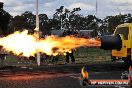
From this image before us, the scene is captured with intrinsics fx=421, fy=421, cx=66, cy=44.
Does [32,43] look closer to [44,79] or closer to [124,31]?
[124,31]

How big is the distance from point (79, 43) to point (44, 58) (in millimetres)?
9015

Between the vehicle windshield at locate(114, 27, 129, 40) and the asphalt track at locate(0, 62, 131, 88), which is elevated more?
the vehicle windshield at locate(114, 27, 129, 40)

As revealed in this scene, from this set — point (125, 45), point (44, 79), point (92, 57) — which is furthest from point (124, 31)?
point (92, 57)

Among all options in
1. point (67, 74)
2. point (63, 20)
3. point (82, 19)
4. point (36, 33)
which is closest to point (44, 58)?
point (36, 33)

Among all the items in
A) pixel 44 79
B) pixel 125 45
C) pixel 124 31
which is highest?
pixel 124 31

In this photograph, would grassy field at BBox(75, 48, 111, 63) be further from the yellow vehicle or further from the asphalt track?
the asphalt track


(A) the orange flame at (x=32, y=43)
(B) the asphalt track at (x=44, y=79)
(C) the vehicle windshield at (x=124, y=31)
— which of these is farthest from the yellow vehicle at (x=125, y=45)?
(B) the asphalt track at (x=44, y=79)

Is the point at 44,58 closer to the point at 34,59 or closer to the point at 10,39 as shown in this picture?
the point at 34,59

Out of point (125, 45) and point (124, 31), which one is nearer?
point (125, 45)

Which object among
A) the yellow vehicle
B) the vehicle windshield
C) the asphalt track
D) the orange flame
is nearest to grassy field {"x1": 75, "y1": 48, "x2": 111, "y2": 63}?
the vehicle windshield

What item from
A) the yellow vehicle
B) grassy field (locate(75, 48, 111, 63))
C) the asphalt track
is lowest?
grassy field (locate(75, 48, 111, 63))

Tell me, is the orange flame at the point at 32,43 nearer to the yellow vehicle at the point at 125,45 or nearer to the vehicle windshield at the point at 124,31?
the yellow vehicle at the point at 125,45

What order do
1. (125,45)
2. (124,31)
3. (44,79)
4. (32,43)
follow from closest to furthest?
(44,79)
(125,45)
(124,31)
(32,43)

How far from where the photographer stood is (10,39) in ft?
77.3
